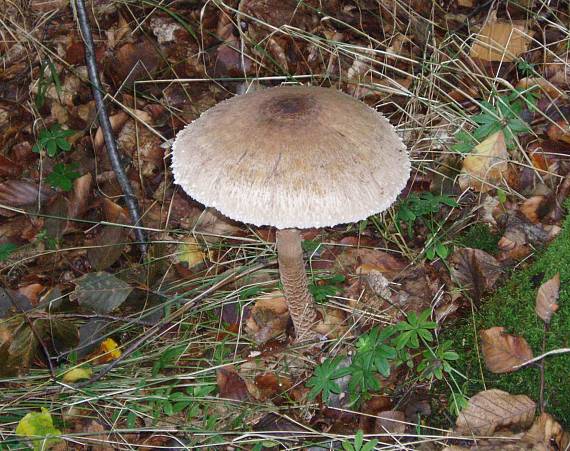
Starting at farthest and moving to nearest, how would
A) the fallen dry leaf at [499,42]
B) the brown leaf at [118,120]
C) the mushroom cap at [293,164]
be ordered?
the brown leaf at [118,120], the fallen dry leaf at [499,42], the mushroom cap at [293,164]

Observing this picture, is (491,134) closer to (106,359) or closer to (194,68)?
(194,68)

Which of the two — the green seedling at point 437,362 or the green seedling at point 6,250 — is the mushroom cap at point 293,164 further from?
the green seedling at point 6,250

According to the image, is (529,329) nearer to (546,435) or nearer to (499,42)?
(546,435)

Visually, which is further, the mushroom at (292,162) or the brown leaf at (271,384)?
the brown leaf at (271,384)

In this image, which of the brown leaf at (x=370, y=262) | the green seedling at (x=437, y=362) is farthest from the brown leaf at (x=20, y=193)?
the green seedling at (x=437, y=362)

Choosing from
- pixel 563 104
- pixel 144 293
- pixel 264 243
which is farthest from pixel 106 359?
pixel 563 104

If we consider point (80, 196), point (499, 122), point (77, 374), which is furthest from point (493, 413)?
point (80, 196)
